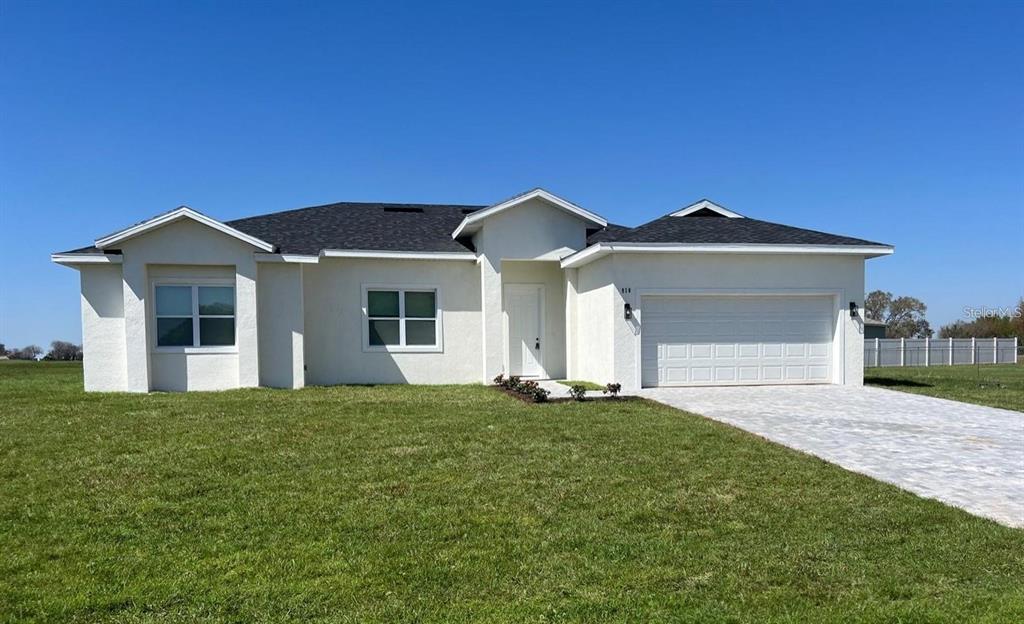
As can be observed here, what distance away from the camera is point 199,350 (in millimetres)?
14359

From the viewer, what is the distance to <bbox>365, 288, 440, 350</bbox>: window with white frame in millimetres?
16125

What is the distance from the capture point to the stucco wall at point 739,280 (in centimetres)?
1403

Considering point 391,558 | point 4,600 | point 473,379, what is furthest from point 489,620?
point 473,379

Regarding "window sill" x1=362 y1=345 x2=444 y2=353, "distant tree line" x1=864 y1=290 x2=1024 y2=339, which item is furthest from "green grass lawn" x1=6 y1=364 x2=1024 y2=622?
"distant tree line" x1=864 y1=290 x2=1024 y2=339

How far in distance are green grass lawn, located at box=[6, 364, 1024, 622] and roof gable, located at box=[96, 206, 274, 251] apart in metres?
6.08

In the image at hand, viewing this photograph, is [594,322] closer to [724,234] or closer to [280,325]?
[724,234]

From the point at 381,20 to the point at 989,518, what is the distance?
1418 cm

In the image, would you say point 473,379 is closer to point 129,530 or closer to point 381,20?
point 381,20

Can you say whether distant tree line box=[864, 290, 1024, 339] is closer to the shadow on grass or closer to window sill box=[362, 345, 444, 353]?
the shadow on grass

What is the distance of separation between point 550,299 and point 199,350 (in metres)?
9.01

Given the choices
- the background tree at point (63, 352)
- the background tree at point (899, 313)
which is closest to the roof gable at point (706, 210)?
the background tree at point (63, 352)

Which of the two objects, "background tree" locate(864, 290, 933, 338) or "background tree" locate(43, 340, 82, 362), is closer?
"background tree" locate(43, 340, 82, 362)

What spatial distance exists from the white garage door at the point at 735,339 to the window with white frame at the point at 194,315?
990cm

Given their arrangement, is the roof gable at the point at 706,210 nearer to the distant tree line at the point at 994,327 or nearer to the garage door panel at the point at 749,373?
the garage door panel at the point at 749,373
